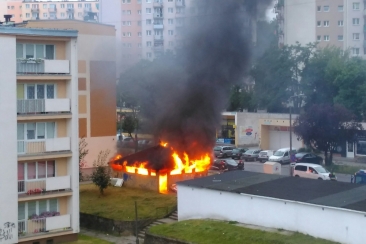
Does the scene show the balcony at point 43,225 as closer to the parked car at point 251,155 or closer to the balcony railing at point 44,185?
the balcony railing at point 44,185

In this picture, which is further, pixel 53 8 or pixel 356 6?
pixel 53 8

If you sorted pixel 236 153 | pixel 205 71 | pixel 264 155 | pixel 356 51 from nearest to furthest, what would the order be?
pixel 205 71 → pixel 264 155 → pixel 236 153 → pixel 356 51

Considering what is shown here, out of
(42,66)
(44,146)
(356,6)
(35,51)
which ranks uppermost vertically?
(356,6)

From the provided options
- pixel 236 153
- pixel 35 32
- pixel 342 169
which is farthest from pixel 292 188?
pixel 236 153

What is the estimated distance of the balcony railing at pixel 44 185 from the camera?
19.2 metres

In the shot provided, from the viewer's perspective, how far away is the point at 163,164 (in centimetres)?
2725

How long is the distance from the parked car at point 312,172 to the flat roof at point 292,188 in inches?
301

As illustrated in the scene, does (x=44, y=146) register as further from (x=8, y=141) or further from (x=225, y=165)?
(x=225, y=165)

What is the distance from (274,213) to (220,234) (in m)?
1.81

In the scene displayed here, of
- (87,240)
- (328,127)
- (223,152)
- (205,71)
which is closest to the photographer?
(87,240)

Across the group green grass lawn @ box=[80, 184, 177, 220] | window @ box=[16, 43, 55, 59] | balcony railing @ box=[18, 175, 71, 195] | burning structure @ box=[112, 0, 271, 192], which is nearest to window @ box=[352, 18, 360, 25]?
burning structure @ box=[112, 0, 271, 192]

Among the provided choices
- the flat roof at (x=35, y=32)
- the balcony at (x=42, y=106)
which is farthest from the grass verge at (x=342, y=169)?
the flat roof at (x=35, y=32)

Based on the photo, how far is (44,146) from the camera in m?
19.5

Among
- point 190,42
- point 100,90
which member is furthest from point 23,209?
point 100,90
